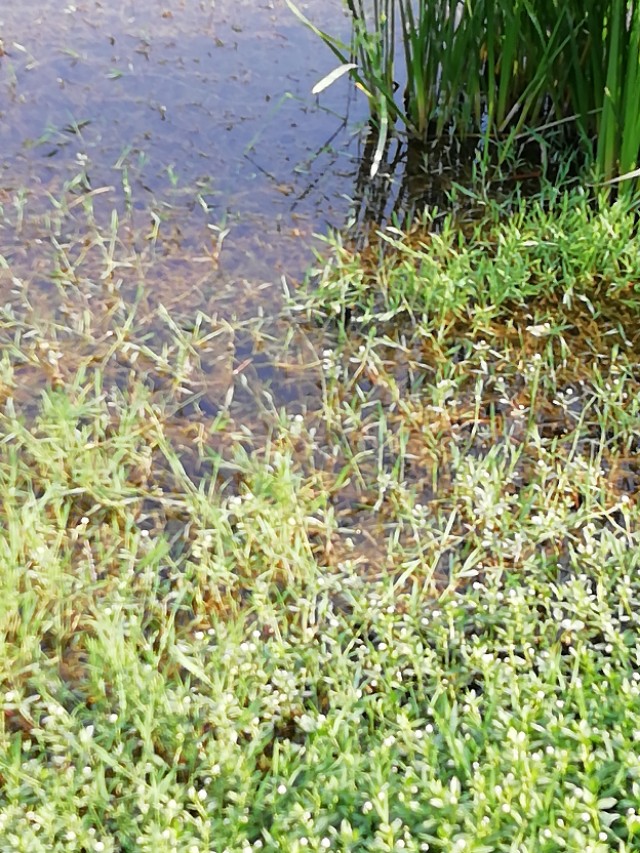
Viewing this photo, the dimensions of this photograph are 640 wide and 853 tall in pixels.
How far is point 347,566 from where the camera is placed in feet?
5.48

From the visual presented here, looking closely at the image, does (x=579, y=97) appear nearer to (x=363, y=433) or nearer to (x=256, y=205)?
(x=256, y=205)

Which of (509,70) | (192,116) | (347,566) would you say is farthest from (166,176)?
(347,566)

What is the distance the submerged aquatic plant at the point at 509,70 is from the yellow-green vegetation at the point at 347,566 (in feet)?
1.17

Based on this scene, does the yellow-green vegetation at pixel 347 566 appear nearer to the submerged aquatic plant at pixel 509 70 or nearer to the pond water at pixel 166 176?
the pond water at pixel 166 176

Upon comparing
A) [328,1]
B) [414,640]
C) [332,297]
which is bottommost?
[414,640]

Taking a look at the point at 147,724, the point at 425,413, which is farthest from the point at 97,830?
the point at 425,413

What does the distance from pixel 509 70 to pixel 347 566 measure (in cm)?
190

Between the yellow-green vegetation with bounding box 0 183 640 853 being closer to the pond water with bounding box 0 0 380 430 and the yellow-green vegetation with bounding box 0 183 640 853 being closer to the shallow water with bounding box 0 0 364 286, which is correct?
the pond water with bounding box 0 0 380 430

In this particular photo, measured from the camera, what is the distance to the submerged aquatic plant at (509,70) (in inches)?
95.2

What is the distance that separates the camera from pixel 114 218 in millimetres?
2619

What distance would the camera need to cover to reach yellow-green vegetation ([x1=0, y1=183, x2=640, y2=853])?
4.35 feet

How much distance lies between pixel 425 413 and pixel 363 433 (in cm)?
17

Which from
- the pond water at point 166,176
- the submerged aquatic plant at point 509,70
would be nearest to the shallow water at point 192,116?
the pond water at point 166,176

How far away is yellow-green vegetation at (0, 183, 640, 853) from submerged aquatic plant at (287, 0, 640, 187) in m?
0.36
